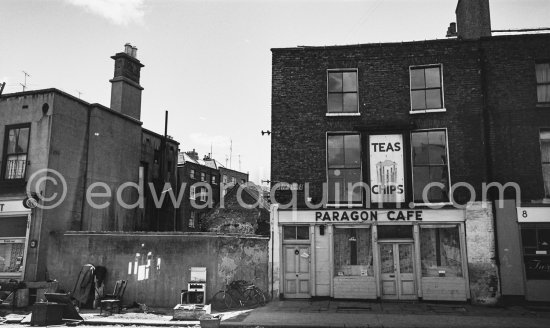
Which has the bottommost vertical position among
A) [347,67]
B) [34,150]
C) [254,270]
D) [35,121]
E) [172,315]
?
[172,315]

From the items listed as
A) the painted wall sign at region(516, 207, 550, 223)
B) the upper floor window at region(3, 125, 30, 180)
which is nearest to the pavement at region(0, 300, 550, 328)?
the painted wall sign at region(516, 207, 550, 223)

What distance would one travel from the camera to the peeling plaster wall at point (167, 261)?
16797mm

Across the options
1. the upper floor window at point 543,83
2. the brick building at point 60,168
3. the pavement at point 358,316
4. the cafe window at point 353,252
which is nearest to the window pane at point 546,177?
the upper floor window at point 543,83

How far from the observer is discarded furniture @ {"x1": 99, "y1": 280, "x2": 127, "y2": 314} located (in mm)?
15234

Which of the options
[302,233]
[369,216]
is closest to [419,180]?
[369,216]

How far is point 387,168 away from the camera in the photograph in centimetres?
1798

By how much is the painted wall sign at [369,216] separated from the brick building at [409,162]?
4 centimetres

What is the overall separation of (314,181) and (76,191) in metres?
10.4

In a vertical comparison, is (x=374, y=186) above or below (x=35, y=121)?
below

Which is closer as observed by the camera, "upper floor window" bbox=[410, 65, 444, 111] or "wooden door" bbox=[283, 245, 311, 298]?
"wooden door" bbox=[283, 245, 311, 298]

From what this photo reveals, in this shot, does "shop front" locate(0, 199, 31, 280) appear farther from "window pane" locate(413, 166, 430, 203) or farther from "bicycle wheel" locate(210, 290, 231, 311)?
"window pane" locate(413, 166, 430, 203)

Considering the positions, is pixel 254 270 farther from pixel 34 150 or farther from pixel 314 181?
pixel 34 150

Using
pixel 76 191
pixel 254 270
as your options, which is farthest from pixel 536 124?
pixel 76 191

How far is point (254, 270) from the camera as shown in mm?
17125
